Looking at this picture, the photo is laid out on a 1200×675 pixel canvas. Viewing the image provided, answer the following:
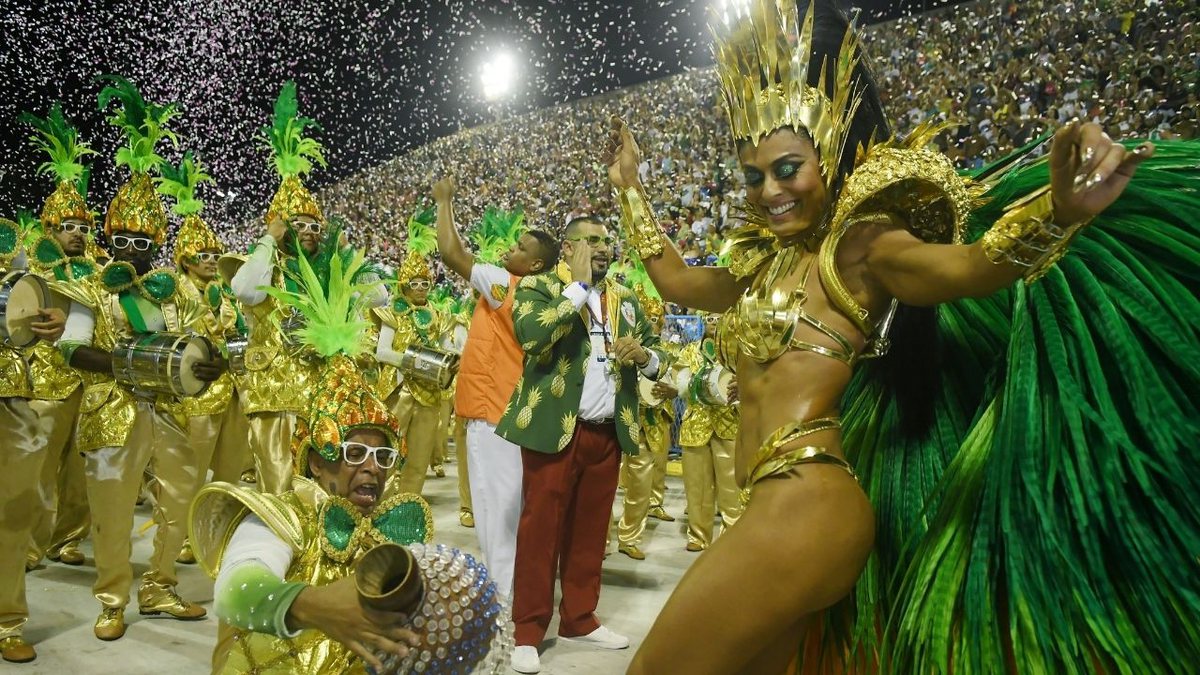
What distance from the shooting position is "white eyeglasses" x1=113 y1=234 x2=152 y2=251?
450 centimetres

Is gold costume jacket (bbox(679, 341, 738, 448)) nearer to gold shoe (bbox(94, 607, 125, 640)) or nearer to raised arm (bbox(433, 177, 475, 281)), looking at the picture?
raised arm (bbox(433, 177, 475, 281))

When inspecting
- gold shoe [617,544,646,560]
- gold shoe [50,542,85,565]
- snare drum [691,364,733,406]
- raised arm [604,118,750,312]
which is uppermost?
raised arm [604,118,750,312]

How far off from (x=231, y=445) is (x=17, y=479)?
1.57 m

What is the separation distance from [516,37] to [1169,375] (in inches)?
638

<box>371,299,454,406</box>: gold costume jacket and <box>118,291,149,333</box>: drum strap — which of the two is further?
<box>371,299,454,406</box>: gold costume jacket

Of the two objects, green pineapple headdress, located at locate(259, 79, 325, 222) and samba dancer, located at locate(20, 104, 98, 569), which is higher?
green pineapple headdress, located at locate(259, 79, 325, 222)

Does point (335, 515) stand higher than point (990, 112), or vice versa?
point (990, 112)

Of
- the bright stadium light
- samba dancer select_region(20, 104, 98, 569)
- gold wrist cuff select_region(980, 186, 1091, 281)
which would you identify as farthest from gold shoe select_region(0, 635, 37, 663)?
the bright stadium light

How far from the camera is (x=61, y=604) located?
458 cm

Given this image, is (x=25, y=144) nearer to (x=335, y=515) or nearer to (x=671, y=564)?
(x=671, y=564)

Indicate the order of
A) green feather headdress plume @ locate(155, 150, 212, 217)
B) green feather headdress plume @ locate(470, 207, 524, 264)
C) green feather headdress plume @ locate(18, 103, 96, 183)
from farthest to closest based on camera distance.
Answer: green feather headdress plume @ locate(470, 207, 524, 264) → green feather headdress plume @ locate(155, 150, 212, 217) → green feather headdress plume @ locate(18, 103, 96, 183)

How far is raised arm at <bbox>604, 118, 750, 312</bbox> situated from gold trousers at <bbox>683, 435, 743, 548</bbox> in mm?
3685


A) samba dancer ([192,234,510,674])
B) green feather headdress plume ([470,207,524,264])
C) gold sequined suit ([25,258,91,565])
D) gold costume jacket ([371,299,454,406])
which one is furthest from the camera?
gold costume jacket ([371,299,454,406])

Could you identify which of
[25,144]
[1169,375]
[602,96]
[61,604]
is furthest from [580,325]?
[602,96]
